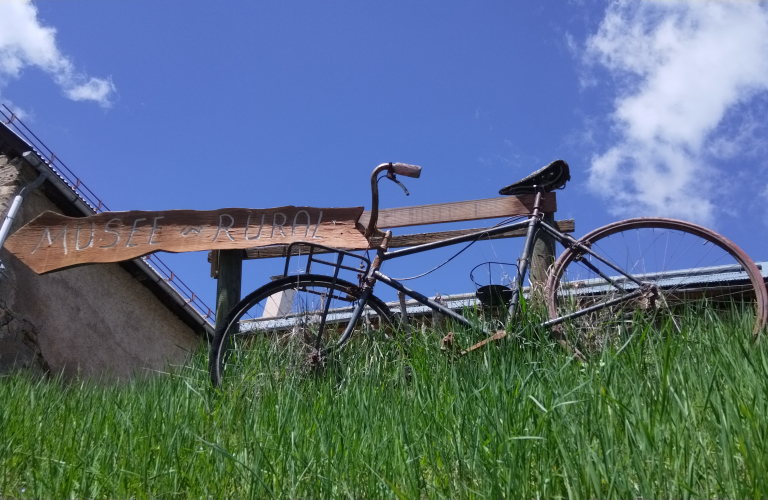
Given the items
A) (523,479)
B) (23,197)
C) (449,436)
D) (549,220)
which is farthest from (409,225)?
(23,197)

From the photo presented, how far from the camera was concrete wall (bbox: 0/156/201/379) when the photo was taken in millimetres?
6488

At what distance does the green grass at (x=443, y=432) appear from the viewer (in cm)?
180

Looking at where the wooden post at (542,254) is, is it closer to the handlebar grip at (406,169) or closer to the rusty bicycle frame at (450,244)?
the rusty bicycle frame at (450,244)

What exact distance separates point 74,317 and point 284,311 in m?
4.92

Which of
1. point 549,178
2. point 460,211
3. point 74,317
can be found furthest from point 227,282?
point 74,317

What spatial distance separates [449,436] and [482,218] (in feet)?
8.06

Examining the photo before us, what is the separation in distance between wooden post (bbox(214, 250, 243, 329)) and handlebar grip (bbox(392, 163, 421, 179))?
1434 millimetres

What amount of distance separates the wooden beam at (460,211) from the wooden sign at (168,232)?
1.53 ft

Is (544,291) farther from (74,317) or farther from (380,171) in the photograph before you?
(74,317)

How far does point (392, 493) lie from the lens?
78.4 inches

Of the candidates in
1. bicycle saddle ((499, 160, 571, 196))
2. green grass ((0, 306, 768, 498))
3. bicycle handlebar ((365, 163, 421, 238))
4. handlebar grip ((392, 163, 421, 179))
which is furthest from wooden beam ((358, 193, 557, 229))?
green grass ((0, 306, 768, 498))

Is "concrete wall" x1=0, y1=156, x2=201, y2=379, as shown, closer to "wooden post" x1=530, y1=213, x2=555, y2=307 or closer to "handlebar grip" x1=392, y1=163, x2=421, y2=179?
"handlebar grip" x1=392, y1=163, x2=421, y2=179

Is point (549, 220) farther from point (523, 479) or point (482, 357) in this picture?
point (523, 479)

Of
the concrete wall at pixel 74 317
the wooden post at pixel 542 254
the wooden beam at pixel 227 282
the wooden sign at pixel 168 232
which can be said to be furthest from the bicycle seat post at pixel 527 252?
the concrete wall at pixel 74 317
